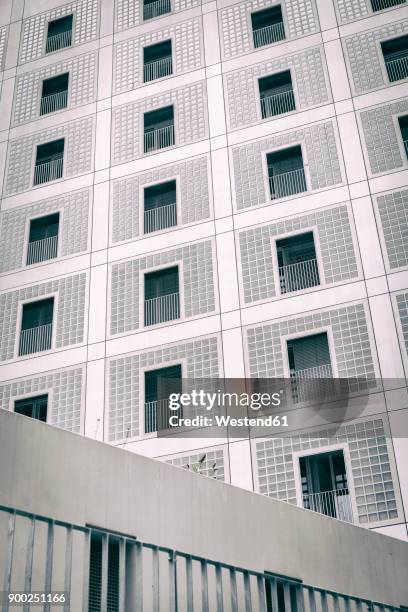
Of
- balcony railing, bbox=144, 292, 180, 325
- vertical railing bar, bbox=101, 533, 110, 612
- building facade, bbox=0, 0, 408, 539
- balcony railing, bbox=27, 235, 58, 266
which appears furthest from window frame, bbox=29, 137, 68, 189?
vertical railing bar, bbox=101, 533, 110, 612

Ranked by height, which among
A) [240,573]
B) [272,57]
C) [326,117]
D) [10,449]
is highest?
[272,57]

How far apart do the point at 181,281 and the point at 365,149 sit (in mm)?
6177

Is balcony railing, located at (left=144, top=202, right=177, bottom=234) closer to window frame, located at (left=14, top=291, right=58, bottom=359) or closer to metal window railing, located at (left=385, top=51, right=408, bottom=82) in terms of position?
window frame, located at (left=14, top=291, right=58, bottom=359)

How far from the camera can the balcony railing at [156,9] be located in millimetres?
29609

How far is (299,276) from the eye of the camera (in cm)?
2297

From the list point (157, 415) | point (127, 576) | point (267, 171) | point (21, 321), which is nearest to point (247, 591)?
point (127, 576)

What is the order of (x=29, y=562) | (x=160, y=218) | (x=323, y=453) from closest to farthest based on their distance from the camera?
(x=29, y=562)
(x=323, y=453)
(x=160, y=218)

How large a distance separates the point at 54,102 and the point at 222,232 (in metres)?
9.21

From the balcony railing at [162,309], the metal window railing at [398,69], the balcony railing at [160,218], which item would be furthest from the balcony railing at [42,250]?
the metal window railing at [398,69]

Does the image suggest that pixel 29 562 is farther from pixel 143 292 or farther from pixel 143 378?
pixel 143 292

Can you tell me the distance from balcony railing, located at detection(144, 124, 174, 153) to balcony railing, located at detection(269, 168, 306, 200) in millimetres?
4010

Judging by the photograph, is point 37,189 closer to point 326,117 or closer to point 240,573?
point 326,117

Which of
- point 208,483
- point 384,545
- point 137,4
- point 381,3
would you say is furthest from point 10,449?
point 137,4

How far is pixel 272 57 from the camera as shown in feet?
87.2
